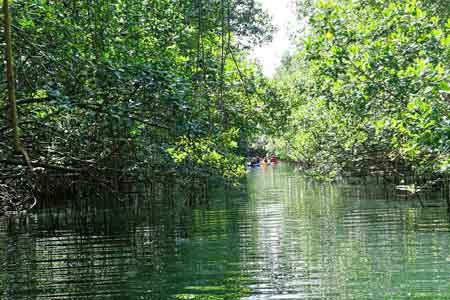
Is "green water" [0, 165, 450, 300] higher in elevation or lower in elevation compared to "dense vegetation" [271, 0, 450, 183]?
lower

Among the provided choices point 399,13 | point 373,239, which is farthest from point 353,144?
point 373,239

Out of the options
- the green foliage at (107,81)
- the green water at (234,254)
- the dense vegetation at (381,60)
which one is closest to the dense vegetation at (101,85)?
the green foliage at (107,81)

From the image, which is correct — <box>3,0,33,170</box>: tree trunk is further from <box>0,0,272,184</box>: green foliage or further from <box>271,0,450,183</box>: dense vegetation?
<box>271,0,450,183</box>: dense vegetation

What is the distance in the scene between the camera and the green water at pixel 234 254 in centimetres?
675

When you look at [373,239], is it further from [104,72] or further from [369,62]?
[104,72]

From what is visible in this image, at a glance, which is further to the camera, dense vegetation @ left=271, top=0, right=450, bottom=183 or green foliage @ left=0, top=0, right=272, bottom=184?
dense vegetation @ left=271, top=0, right=450, bottom=183

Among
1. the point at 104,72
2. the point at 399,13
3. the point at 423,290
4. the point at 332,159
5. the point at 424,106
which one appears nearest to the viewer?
the point at 423,290

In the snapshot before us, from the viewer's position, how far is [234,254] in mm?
9070

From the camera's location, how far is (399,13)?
11.3 metres

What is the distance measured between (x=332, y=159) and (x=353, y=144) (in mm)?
1970

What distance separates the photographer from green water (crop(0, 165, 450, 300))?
6.75 m

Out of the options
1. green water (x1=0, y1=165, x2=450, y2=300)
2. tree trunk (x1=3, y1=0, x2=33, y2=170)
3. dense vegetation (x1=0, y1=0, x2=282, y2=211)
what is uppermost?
dense vegetation (x1=0, y1=0, x2=282, y2=211)

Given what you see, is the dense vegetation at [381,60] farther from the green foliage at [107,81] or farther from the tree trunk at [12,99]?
the tree trunk at [12,99]

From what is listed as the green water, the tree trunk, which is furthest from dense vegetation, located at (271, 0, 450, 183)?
the tree trunk
